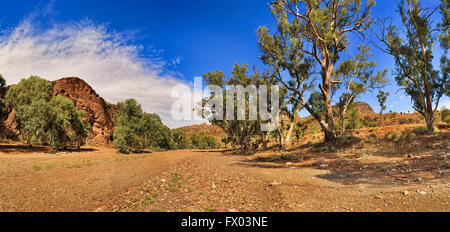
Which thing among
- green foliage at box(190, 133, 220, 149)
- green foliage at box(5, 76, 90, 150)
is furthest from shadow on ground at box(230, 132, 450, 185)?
green foliage at box(190, 133, 220, 149)

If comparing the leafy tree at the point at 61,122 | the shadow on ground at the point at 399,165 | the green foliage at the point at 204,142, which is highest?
the leafy tree at the point at 61,122

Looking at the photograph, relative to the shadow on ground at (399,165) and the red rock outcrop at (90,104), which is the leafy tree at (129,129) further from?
the red rock outcrop at (90,104)

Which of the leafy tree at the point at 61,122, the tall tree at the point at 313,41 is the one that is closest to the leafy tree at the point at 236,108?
the tall tree at the point at 313,41

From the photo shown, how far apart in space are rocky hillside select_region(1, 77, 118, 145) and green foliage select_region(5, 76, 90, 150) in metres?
27.4

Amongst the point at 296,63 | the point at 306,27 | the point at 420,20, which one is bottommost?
the point at 296,63

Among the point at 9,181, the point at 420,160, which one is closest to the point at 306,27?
the point at 420,160

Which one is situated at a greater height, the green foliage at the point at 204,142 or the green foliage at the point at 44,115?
the green foliage at the point at 44,115

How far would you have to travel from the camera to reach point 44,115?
3012 centimetres

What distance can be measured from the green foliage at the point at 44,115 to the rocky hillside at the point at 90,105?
2735 centimetres

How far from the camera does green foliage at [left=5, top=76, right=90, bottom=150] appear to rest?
97.8 ft

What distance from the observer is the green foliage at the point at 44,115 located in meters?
29.8
